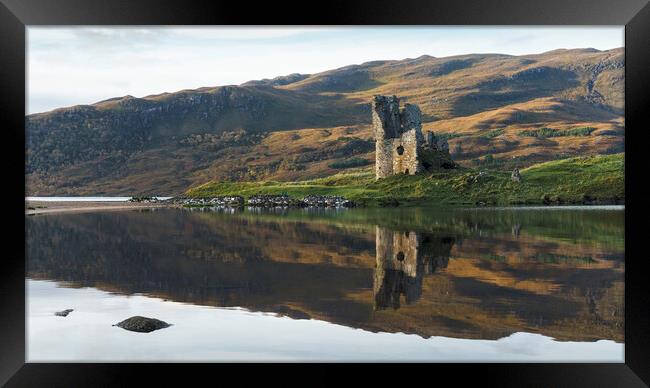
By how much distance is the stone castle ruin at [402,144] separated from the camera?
196 feet

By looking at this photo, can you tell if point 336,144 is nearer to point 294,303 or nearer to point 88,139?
point 88,139

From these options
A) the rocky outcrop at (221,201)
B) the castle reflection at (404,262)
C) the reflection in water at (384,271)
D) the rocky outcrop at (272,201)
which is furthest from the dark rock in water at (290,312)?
the rocky outcrop at (221,201)

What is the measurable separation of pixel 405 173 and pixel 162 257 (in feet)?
136

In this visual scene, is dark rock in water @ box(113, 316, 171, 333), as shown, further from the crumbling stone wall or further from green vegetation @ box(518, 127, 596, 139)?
green vegetation @ box(518, 127, 596, 139)

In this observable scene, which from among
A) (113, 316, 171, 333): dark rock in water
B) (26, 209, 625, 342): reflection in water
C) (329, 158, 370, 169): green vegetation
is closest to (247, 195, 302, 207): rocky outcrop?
(26, 209, 625, 342): reflection in water

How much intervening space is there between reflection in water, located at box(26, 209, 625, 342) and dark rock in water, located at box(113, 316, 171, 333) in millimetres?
2194

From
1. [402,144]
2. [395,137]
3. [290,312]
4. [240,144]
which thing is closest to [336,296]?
[290,312]

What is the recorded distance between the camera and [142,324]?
11.5m

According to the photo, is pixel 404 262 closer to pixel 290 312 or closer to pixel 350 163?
pixel 290 312

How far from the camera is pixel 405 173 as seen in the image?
60.7 meters

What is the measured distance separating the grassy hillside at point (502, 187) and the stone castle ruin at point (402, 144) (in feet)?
6.07

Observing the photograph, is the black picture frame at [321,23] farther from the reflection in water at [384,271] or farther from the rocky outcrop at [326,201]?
the rocky outcrop at [326,201]

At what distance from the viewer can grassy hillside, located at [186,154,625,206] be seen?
51438 mm

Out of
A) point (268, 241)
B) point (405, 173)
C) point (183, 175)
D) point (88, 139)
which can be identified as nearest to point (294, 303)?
point (268, 241)
